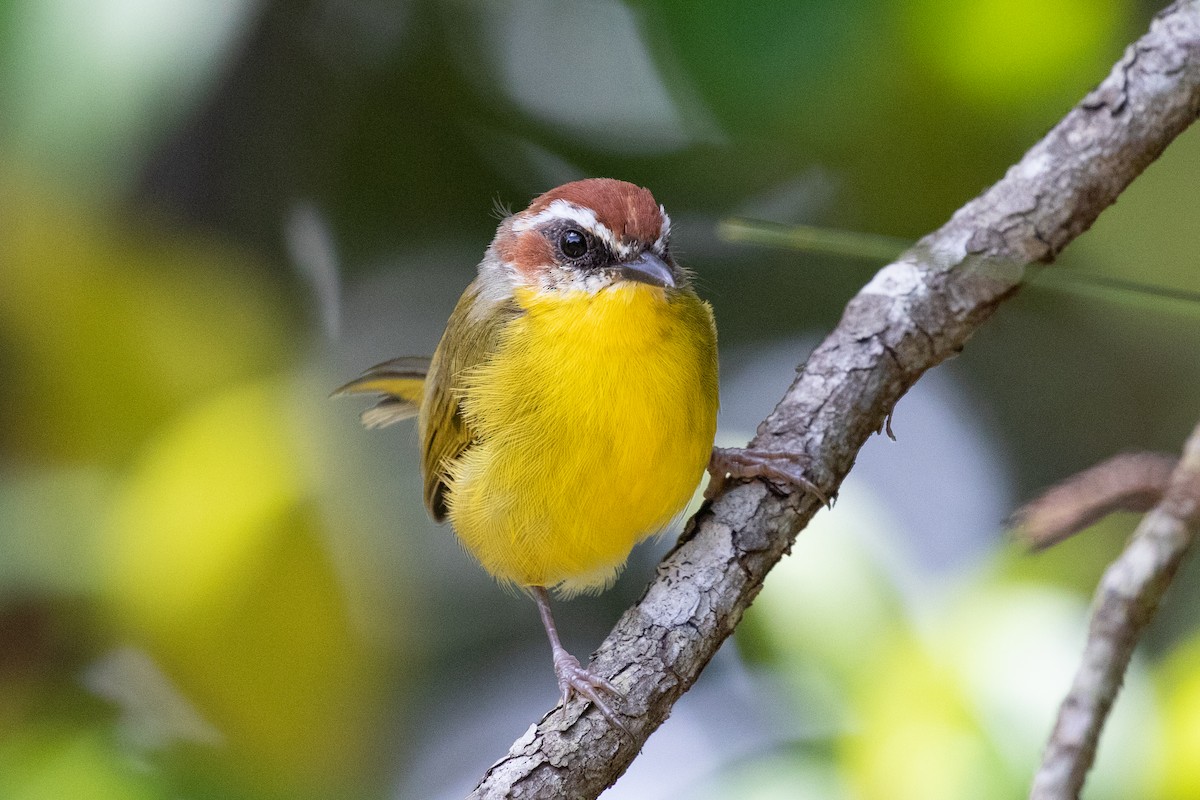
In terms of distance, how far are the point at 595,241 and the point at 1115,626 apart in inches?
42.4

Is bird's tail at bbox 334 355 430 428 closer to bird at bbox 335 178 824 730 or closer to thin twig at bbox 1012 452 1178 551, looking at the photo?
bird at bbox 335 178 824 730

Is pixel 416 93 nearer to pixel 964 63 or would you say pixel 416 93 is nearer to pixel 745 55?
pixel 745 55

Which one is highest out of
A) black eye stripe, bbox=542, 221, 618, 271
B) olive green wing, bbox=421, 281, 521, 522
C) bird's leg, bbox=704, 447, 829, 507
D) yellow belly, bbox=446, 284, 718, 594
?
olive green wing, bbox=421, 281, 521, 522

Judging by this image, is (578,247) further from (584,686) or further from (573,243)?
(584,686)

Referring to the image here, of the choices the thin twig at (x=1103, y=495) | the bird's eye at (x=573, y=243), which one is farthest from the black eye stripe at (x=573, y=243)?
the thin twig at (x=1103, y=495)

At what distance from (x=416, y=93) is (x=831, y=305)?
49.0 inches

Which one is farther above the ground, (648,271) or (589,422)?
(648,271)

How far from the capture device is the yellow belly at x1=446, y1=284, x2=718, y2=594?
1.92 m

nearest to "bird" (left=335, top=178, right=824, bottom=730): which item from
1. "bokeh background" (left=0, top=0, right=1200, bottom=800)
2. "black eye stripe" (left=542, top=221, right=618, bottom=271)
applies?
"black eye stripe" (left=542, top=221, right=618, bottom=271)

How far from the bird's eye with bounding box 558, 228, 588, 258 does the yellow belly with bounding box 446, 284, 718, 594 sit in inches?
3.2

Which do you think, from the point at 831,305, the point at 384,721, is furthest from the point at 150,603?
the point at 831,305

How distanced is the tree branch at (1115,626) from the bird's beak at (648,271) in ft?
2.85

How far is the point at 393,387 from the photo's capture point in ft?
8.96

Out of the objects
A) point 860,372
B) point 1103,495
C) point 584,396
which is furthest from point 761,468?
point 1103,495
